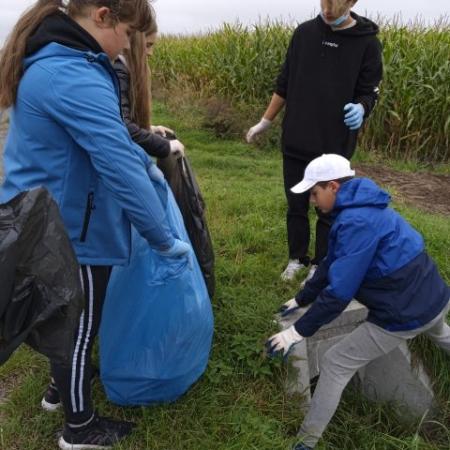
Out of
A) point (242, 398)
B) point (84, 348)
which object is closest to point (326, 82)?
point (242, 398)

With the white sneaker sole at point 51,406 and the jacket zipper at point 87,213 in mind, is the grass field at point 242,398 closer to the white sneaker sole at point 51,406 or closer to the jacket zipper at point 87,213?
the white sneaker sole at point 51,406

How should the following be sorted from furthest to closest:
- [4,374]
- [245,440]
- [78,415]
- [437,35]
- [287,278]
Result: 1. [437,35]
2. [287,278]
3. [4,374]
4. [245,440]
5. [78,415]

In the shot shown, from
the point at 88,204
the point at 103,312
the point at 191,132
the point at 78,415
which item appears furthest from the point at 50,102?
the point at 191,132

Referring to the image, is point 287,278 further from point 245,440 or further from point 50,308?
point 50,308

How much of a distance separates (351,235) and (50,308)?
1260mm

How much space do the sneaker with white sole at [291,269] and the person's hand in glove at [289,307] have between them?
48 centimetres

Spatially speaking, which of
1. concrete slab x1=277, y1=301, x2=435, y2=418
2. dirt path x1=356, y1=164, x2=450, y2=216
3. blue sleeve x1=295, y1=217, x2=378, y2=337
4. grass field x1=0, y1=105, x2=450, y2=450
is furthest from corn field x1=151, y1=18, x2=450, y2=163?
blue sleeve x1=295, y1=217, x2=378, y2=337

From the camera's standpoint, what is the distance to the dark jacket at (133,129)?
234cm

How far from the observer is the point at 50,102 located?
5.45 ft

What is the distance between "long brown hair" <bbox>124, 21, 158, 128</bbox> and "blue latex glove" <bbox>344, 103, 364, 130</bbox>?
1.21m

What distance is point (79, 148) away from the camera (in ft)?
5.81

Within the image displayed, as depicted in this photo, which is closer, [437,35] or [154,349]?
[154,349]

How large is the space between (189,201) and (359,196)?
875mm

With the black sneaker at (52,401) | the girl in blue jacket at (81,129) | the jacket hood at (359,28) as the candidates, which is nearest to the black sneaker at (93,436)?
the black sneaker at (52,401)
